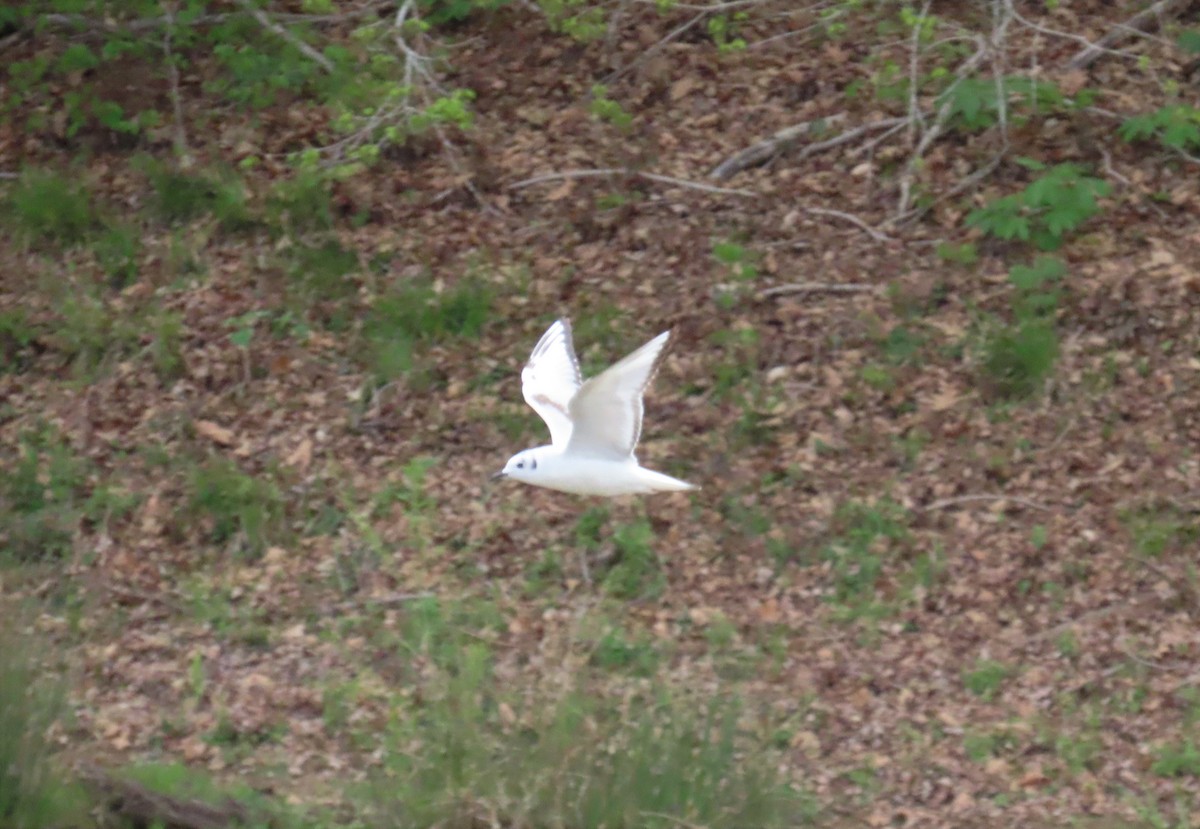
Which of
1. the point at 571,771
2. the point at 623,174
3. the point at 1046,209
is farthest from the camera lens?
the point at 623,174

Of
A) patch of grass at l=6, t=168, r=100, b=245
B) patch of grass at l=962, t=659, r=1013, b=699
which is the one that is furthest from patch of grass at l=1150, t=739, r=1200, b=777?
patch of grass at l=6, t=168, r=100, b=245

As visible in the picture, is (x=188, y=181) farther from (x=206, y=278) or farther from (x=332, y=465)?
(x=332, y=465)

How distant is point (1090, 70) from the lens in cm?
963

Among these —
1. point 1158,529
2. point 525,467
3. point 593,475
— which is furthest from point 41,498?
point 1158,529

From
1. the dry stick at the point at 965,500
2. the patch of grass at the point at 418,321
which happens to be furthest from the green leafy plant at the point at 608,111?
the dry stick at the point at 965,500

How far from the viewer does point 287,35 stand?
10.3 m

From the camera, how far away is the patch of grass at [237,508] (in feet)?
27.5

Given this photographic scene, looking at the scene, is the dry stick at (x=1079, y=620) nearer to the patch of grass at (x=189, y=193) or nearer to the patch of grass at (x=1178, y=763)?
the patch of grass at (x=1178, y=763)

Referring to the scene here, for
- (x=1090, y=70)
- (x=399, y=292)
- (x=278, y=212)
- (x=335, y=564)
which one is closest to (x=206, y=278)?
(x=278, y=212)

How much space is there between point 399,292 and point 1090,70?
3.93 m

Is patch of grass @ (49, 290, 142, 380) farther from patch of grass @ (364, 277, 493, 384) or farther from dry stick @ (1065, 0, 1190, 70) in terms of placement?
dry stick @ (1065, 0, 1190, 70)

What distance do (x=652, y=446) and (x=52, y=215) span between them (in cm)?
407

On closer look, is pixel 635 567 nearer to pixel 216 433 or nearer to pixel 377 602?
pixel 377 602

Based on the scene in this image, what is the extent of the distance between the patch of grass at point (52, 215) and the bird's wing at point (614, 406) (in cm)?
505
